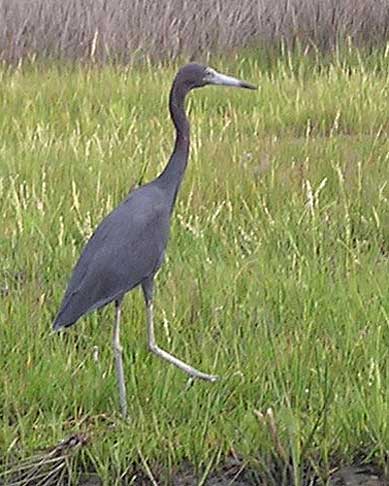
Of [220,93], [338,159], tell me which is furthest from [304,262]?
[220,93]

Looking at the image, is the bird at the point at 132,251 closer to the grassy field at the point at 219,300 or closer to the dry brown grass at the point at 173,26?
the grassy field at the point at 219,300

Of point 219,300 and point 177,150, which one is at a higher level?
point 177,150

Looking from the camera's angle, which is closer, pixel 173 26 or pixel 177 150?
pixel 177 150

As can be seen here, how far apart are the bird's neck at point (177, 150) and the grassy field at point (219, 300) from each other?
352mm

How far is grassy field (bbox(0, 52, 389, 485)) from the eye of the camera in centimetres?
240

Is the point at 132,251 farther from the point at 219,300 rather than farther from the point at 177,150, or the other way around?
the point at 219,300

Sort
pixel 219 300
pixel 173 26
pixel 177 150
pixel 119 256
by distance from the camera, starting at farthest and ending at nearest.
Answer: pixel 173 26 < pixel 219 300 < pixel 177 150 < pixel 119 256

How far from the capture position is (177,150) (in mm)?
2557

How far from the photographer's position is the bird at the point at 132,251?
2.41m

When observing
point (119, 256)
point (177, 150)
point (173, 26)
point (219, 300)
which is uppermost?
point (177, 150)

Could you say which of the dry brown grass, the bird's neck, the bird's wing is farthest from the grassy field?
the dry brown grass

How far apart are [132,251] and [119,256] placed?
0.09ft

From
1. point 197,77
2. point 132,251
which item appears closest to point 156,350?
point 132,251

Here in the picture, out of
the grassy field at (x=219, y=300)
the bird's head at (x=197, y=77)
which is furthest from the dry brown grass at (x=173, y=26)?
the bird's head at (x=197, y=77)
